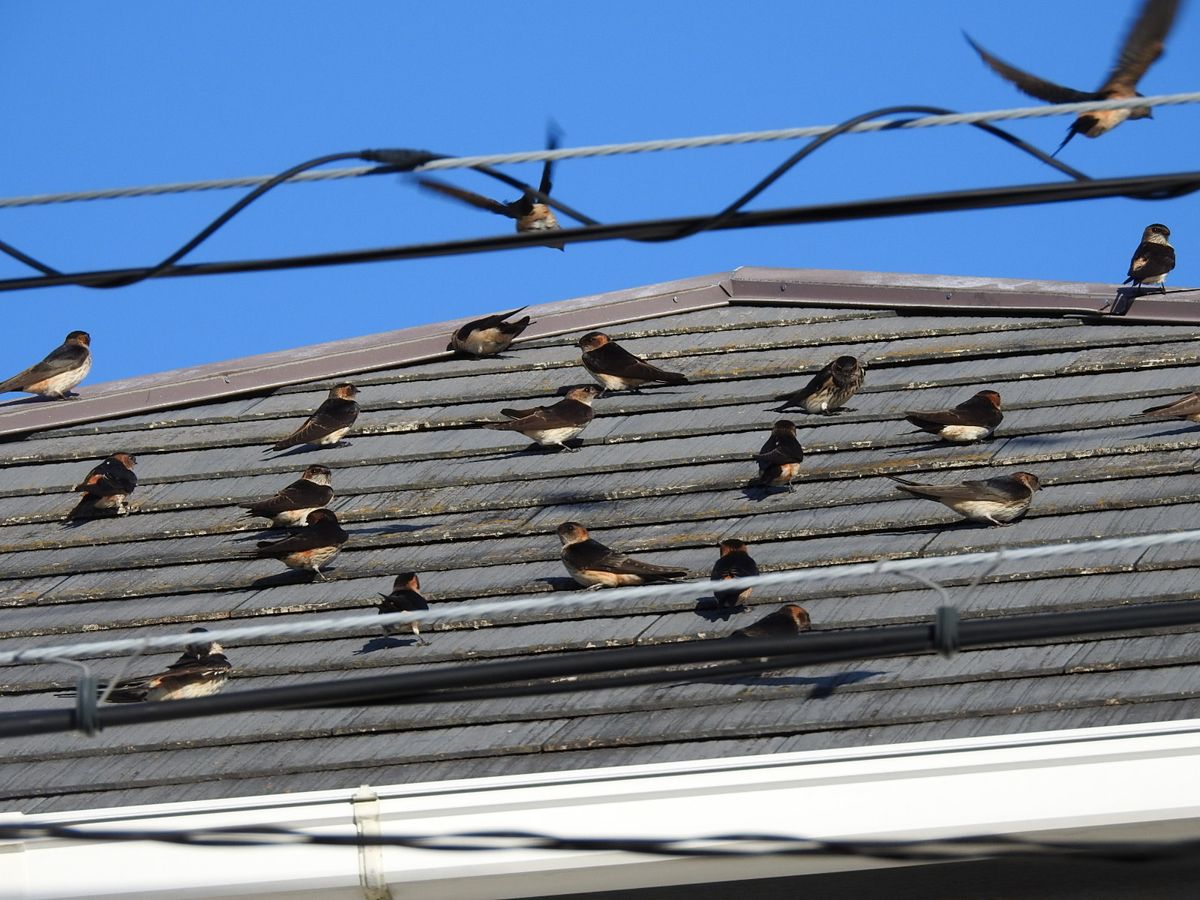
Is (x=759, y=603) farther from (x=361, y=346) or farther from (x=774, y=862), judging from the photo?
(x=361, y=346)

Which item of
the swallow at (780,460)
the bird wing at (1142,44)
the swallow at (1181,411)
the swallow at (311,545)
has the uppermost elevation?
the swallow at (1181,411)

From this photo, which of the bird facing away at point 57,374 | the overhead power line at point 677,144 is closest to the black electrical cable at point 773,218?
the overhead power line at point 677,144

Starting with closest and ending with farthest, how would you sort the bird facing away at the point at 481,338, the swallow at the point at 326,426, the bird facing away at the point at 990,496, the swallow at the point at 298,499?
1. the bird facing away at the point at 990,496
2. the swallow at the point at 298,499
3. the swallow at the point at 326,426
4. the bird facing away at the point at 481,338

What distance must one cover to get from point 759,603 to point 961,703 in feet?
4.65

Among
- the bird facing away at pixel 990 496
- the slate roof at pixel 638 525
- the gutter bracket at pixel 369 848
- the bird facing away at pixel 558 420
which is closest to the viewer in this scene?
the gutter bracket at pixel 369 848

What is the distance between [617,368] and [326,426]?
145cm

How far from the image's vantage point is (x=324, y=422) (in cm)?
881

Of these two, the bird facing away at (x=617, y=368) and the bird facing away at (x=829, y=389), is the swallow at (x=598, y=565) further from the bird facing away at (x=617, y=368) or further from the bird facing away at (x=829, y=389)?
the bird facing away at (x=617, y=368)

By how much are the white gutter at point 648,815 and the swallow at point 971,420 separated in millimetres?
3248

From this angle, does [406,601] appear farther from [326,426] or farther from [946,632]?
[946,632]

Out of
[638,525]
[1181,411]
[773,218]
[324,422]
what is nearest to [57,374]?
[324,422]

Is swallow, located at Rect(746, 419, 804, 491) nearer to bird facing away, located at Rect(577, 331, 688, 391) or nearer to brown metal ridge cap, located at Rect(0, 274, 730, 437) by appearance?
bird facing away, located at Rect(577, 331, 688, 391)

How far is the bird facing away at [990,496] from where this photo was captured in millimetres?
7039

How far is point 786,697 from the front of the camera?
5832 mm
